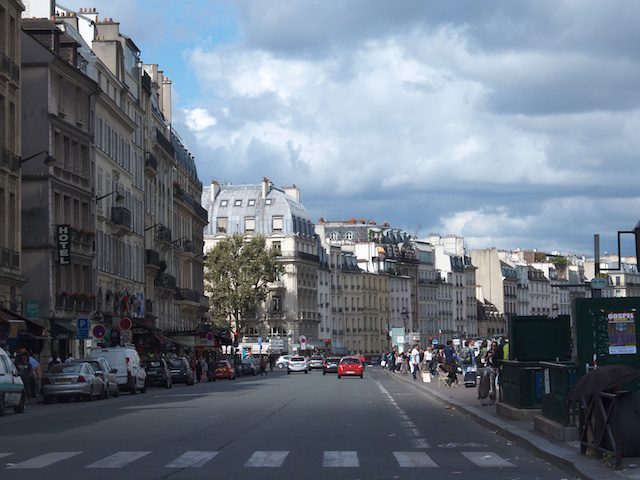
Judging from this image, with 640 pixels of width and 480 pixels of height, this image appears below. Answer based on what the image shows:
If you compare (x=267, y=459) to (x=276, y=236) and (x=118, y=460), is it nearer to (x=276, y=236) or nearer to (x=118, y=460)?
(x=118, y=460)

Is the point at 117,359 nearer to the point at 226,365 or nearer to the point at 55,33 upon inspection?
the point at 55,33

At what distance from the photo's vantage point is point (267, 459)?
1975cm

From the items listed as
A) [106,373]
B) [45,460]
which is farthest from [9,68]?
[45,460]

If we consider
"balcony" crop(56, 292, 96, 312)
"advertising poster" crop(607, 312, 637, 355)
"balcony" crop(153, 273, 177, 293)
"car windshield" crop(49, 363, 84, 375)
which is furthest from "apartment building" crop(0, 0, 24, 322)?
"balcony" crop(153, 273, 177, 293)

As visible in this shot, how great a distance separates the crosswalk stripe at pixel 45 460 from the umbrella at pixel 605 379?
702 centimetres

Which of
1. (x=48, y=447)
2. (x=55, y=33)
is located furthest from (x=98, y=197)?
(x=48, y=447)

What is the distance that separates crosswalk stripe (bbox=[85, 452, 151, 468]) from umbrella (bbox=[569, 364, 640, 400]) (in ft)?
19.7

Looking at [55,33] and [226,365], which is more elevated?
[55,33]

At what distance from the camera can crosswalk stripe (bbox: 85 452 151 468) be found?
18.9m

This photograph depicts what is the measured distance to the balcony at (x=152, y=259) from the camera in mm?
90688

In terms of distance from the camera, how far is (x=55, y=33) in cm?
6675

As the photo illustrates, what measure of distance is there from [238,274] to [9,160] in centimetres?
9610

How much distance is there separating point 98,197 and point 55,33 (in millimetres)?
10029

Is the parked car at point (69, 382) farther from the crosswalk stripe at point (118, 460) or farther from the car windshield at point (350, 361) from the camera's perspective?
the car windshield at point (350, 361)
